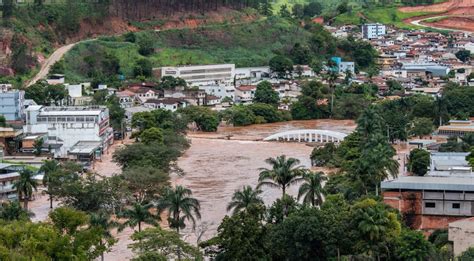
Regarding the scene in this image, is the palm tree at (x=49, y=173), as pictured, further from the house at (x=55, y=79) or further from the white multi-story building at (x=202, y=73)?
the white multi-story building at (x=202, y=73)

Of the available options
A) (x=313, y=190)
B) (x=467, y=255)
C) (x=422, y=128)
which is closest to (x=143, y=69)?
(x=422, y=128)

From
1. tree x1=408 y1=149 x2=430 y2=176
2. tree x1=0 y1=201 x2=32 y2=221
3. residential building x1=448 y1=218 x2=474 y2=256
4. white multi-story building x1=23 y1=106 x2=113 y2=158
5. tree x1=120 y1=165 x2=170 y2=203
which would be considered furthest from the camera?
white multi-story building x1=23 y1=106 x2=113 y2=158

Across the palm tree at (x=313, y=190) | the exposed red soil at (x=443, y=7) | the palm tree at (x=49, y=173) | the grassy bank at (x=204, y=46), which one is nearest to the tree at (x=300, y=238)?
the palm tree at (x=313, y=190)

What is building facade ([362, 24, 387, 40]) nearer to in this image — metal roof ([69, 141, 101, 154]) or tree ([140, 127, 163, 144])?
tree ([140, 127, 163, 144])

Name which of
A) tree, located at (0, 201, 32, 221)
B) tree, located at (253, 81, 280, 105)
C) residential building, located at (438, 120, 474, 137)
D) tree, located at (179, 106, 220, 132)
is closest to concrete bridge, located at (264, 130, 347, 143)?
tree, located at (179, 106, 220, 132)

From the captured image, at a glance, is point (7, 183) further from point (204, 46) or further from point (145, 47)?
point (204, 46)

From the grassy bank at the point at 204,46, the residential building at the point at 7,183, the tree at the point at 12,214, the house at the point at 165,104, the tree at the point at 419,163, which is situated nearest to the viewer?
the tree at the point at 12,214
